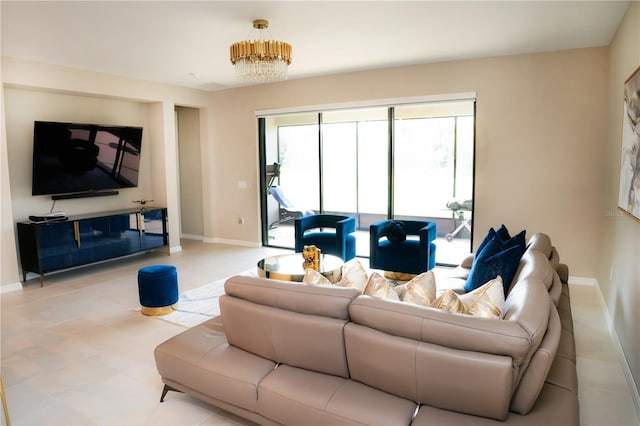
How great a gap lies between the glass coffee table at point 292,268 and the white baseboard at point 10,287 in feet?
10.8

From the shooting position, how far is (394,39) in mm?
4523

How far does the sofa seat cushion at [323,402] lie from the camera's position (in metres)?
1.79

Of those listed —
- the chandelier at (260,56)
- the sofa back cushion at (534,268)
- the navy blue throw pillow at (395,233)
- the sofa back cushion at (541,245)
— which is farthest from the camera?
the navy blue throw pillow at (395,233)

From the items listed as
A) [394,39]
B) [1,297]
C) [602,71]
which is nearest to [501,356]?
[394,39]

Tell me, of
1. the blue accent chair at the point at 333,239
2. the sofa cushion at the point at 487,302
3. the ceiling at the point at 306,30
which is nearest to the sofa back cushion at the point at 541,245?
the sofa cushion at the point at 487,302

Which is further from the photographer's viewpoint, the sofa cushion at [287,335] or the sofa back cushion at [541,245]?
the sofa back cushion at [541,245]

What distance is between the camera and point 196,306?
4500mm

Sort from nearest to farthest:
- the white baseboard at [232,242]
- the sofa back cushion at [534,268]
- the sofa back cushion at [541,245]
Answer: the sofa back cushion at [534,268]
the sofa back cushion at [541,245]
the white baseboard at [232,242]

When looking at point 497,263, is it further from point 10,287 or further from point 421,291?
point 10,287

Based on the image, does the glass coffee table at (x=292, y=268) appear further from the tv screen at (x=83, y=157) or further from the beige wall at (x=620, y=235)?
the tv screen at (x=83, y=157)

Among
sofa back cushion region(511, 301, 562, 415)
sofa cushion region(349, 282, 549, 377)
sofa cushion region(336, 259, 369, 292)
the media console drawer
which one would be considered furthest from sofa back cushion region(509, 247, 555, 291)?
the media console drawer

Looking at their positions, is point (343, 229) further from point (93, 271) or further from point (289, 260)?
point (93, 271)

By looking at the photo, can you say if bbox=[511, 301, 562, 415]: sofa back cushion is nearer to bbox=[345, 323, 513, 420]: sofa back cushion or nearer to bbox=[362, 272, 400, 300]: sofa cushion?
bbox=[345, 323, 513, 420]: sofa back cushion

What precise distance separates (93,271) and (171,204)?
1.67 m
